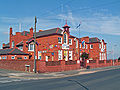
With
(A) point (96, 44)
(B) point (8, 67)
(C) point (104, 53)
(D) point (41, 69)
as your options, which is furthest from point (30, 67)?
(C) point (104, 53)

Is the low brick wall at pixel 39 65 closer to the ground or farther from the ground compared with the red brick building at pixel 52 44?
closer to the ground

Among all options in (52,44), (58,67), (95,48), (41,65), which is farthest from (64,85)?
(95,48)

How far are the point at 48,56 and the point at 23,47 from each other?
912 centimetres

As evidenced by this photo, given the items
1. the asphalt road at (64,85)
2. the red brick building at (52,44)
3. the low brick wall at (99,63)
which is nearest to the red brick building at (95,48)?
the low brick wall at (99,63)

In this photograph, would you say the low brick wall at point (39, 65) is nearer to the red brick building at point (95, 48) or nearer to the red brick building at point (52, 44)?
the red brick building at point (52, 44)

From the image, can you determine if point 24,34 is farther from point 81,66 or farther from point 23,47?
point 81,66

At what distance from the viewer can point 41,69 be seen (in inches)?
1106

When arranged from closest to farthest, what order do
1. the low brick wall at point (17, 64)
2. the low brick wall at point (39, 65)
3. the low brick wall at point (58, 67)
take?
1. the low brick wall at point (58, 67)
2. the low brick wall at point (39, 65)
3. the low brick wall at point (17, 64)

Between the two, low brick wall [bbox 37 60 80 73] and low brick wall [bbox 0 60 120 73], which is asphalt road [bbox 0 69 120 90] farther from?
low brick wall [bbox 0 60 120 73]

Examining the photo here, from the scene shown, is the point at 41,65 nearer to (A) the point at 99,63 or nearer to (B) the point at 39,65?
(B) the point at 39,65

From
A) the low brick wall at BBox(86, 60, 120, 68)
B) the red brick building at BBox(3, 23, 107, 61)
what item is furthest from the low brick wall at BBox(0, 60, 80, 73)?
the low brick wall at BBox(86, 60, 120, 68)

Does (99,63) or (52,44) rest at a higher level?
(52,44)

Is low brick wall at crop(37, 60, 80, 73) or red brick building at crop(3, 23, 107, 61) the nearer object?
low brick wall at crop(37, 60, 80, 73)

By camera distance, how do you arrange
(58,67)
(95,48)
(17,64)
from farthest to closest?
(95,48), (17,64), (58,67)
